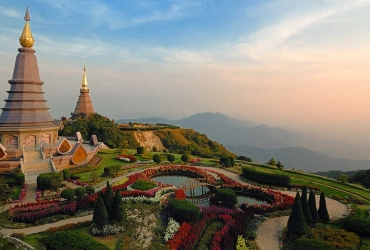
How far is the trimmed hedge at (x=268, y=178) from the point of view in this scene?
23.4 meters

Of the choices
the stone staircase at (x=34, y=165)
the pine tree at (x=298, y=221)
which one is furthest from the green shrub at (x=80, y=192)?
the pine tree at (x=298, y=221)

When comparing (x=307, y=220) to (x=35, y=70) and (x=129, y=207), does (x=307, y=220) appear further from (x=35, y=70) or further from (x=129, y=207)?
(x=35, y=70)

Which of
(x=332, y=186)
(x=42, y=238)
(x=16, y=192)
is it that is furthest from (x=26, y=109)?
(x=332, y=186)

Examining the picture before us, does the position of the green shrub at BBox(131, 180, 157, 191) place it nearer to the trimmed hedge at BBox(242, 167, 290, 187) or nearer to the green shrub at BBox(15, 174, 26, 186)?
the trimmed hedge at BBox(242, 167, 290, 187)

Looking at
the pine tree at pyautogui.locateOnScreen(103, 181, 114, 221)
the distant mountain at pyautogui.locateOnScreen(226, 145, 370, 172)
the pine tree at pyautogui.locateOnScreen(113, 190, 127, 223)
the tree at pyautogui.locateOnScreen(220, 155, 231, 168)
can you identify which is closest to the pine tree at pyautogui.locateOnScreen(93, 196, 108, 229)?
the pine tree at pyautogui.locateOnScreen(103, 181, 114, 221)

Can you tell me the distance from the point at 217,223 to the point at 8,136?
77.3 ft

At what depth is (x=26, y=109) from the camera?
28375 mm

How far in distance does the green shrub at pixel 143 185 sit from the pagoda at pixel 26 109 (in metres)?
13.7

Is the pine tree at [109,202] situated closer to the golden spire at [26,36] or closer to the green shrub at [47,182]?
the green shrub at [47,182]

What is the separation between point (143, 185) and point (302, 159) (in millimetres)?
164978

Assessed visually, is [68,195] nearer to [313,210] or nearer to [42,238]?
[42,238]

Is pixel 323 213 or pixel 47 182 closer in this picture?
pixel 323 213

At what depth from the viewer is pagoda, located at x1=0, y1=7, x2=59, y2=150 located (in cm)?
2741

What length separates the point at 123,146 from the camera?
44.1 meters
